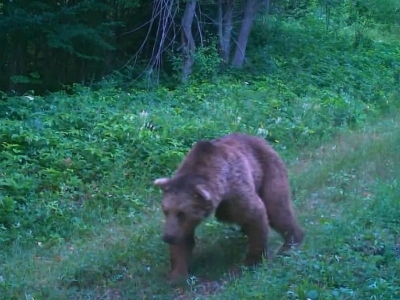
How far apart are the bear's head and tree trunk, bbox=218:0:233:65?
12.5m

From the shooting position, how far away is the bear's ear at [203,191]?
23.2ft

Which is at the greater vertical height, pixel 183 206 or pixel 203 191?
pixel 203 191

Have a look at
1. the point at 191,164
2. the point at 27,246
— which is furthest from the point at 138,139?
the point at 191,164

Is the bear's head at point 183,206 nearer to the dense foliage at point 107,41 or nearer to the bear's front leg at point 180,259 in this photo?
the bear's front leg at point 180,259

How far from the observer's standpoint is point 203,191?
709 centimetres

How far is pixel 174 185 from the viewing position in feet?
23.6

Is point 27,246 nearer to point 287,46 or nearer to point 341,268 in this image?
point 341,268

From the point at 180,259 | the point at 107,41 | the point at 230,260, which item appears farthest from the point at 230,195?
the point at 107,41

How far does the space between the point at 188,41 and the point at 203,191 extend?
38.3 ft

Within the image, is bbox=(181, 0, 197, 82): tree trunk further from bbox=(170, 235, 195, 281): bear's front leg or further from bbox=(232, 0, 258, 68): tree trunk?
bbox=(170, 235, 195, 281): bear's front leg

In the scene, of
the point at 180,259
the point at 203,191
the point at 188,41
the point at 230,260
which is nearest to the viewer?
the point at 203,191

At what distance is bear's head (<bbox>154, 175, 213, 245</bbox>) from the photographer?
7.09 metres

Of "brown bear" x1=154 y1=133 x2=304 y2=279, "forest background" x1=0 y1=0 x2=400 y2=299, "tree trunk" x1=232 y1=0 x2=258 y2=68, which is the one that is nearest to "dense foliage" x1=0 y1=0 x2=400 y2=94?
"forest background" x1=0 y1=0 x2=400 y2=299

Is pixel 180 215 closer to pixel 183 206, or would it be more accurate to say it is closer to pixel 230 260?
pixel 183 206
